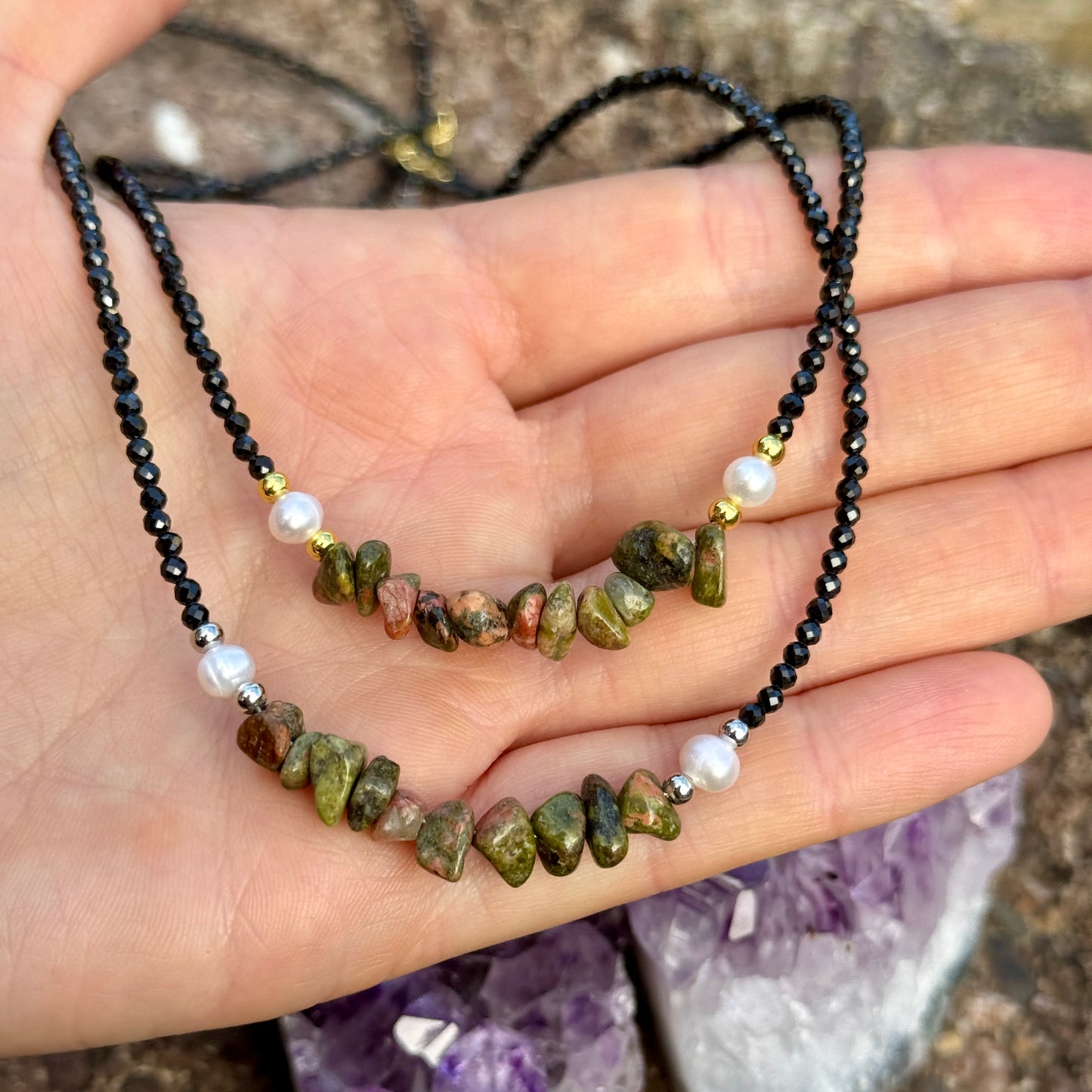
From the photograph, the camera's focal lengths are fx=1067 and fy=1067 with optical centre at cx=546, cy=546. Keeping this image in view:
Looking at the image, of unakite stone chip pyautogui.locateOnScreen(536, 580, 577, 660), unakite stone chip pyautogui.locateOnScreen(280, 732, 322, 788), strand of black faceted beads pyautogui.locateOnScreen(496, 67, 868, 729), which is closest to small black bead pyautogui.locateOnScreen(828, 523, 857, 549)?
strand of black faceted beads pyautogui.locateOnScreen(496, 67, 868, 729)

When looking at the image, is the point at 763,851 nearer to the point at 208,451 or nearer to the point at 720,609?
the point at 720,609

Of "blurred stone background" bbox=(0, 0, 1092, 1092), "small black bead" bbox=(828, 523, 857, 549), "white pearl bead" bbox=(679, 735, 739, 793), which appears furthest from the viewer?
"blurred stone background" bbox=(0, 0, 1092, 1092)

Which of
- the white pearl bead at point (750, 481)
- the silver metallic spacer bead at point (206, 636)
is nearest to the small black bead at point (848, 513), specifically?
the white pearl bead at point (750, 481)

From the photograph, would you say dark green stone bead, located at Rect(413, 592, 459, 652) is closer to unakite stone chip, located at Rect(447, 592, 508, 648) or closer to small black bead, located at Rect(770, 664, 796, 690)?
unakite stone chip, located at Rect(447, 592, 508, 648)

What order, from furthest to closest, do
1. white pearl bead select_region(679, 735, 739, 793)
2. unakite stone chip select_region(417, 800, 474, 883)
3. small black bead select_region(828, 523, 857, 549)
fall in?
1. small black bead select_region(828, 523, 857, 549)
2. white pearl bead select_region(679, 735, 739, 793)
3. unakite stone chip select_region(417, 800, 474, 883)

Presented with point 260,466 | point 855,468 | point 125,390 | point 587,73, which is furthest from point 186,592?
point 587,73

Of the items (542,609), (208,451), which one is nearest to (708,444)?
(542,609)
